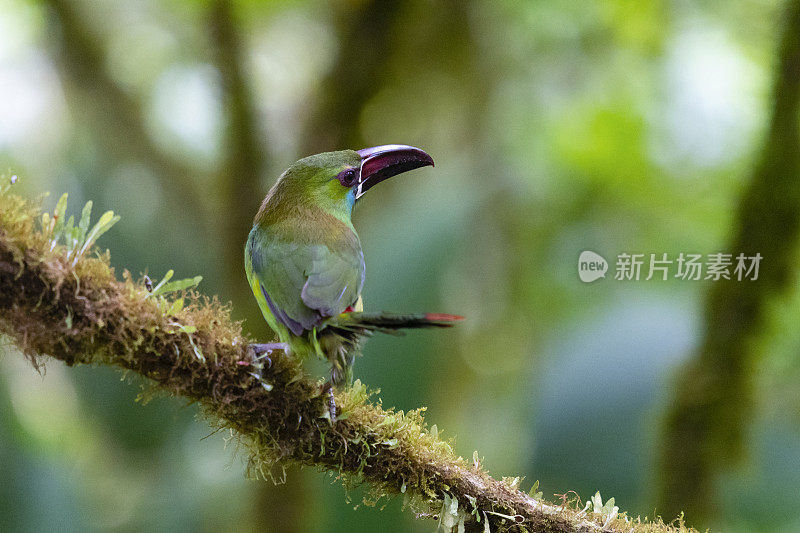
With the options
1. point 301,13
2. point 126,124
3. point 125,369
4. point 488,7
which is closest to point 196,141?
point 126,124

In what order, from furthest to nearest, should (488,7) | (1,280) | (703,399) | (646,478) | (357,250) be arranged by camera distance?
1. (488,7)
2. (646,478)
3. (703,399)
4. (357,250)
5. (1,280)

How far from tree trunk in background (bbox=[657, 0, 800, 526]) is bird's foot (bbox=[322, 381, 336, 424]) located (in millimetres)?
2186

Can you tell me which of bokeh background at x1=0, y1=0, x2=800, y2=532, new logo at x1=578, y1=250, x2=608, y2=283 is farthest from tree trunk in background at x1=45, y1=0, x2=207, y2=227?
new logo at x1=578, y1=250, x2=608, y2=283

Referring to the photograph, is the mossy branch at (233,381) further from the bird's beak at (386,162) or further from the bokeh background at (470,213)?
the bokeh background at (470,213)

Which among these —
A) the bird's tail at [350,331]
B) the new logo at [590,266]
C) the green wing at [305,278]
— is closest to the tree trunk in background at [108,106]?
the new logo at [590,266]

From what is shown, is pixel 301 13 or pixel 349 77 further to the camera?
pixel 301 13

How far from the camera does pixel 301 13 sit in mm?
4555

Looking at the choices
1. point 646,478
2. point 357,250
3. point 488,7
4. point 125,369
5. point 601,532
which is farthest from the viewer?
point 488,7

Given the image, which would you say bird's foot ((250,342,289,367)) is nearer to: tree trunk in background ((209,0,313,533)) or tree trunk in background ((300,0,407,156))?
tree trunk in background ((209,0,313,533))

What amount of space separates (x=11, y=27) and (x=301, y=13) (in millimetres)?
1589

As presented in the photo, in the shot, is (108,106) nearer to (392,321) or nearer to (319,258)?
(319,258)

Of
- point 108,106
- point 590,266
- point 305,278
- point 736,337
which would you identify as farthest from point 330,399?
point 108,106

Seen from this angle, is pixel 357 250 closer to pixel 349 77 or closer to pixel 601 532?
pixel 601 532

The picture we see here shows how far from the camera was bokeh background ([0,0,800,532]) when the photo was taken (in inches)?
125
